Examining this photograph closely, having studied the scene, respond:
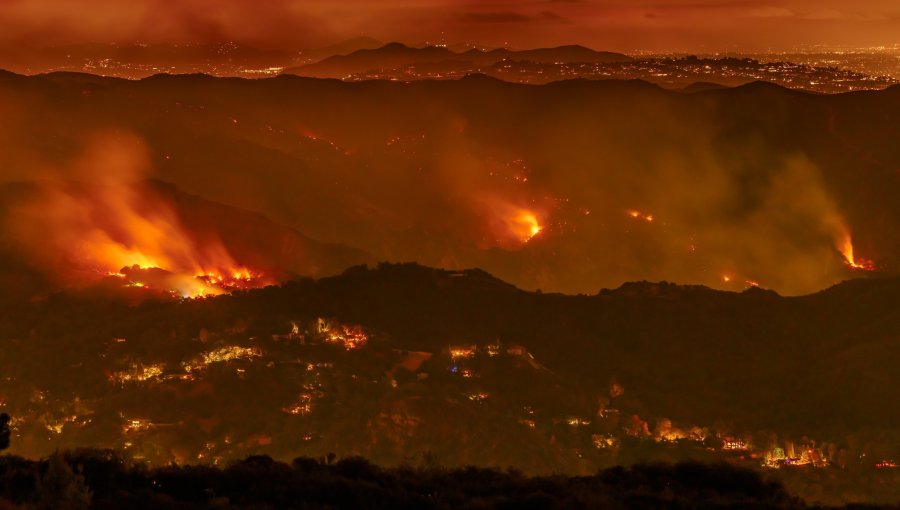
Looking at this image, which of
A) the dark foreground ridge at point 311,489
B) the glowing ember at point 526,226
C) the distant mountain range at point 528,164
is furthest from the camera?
the glowing ember at point 526,226

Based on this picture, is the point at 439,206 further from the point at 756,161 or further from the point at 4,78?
the point at 4,78

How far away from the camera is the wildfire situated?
68000mm

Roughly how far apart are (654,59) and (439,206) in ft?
134

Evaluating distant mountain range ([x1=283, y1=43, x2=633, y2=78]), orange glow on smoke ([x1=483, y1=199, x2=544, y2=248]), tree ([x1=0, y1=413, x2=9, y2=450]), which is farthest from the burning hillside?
distant mountain range ([x1=283, y1=43, x2=633, y2=78])

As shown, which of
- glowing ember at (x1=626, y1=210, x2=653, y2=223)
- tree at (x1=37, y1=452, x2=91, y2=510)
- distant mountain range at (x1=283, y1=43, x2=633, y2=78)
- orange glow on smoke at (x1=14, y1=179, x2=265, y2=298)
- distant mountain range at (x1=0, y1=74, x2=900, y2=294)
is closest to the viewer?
tree at (x1=37, y1=452, x2=91, y2=510)

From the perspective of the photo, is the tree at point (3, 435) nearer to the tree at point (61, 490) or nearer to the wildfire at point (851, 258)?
the tree at point (61, 490)

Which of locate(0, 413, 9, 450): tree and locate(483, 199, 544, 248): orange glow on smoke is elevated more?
locate(483, 199, 544, 248): orange glow on smoke

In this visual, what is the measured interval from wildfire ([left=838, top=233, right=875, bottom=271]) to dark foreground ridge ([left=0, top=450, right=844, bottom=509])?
46.6 metres

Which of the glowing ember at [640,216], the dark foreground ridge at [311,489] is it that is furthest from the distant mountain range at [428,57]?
the dark foreground ridge at [311,489]

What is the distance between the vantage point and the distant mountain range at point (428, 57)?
101062mm

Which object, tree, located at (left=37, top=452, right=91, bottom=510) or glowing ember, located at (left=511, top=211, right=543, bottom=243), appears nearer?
tree, located at (left=37, top=452, right=91, bottom=510)

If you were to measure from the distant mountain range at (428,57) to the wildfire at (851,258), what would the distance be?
40.5 meters

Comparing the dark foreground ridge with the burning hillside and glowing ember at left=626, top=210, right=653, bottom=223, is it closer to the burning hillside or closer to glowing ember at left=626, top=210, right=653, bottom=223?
the burning hillside

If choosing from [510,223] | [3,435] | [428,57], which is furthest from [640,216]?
[3,435]
